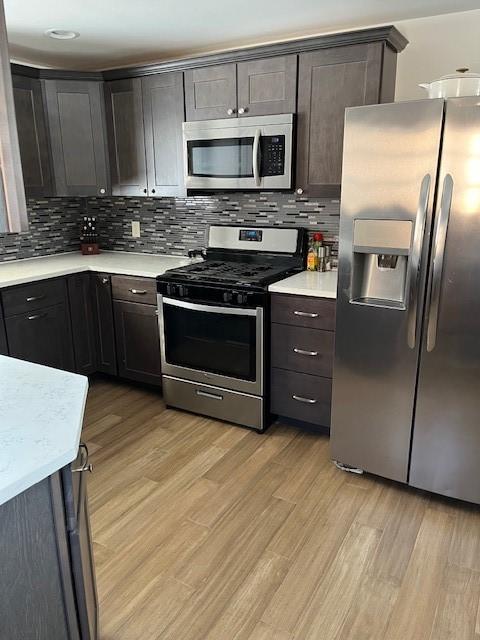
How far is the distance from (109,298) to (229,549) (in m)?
1.97

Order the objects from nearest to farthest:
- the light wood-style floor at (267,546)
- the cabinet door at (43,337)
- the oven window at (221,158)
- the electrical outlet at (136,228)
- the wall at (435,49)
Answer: the light wood-style floor at (267,546), the wall at (435,49), the oven window at (221,158), the cabinet door at (43,337), the electrical outlet at (136,228)

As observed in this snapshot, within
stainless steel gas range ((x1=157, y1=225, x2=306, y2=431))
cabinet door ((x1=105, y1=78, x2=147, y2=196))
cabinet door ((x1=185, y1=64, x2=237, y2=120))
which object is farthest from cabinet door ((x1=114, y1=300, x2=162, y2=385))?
cabinet door ((x1=185, y1=64, x2=237, y2=120))

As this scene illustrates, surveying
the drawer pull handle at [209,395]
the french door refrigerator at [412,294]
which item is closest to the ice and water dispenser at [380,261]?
the french door refrigerator at [412,294]

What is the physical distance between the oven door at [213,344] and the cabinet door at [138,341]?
0.16m

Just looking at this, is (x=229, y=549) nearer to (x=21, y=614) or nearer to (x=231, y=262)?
(x=21, y=614)

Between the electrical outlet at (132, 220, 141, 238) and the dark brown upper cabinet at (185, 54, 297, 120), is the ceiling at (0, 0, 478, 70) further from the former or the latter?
the electrical outlet at (132, 220, 141, 238)

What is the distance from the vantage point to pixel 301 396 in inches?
111

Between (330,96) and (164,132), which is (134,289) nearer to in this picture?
(164,132)

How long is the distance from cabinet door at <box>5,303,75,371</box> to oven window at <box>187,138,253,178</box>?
130 cm

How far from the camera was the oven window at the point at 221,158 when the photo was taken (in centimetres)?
294

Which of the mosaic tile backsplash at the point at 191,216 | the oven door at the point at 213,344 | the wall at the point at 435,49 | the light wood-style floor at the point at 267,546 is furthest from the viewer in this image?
the mosaic tile backsplash at the point at 191,216

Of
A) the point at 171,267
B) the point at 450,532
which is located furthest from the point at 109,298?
the point at 450,532

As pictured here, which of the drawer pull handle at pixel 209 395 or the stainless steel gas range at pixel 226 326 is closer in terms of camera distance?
the stainless steel gas range at pixel 226 326

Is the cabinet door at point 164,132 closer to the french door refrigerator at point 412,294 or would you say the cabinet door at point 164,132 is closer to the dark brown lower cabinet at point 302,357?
the dark brown lower cabinet at point 302,357
